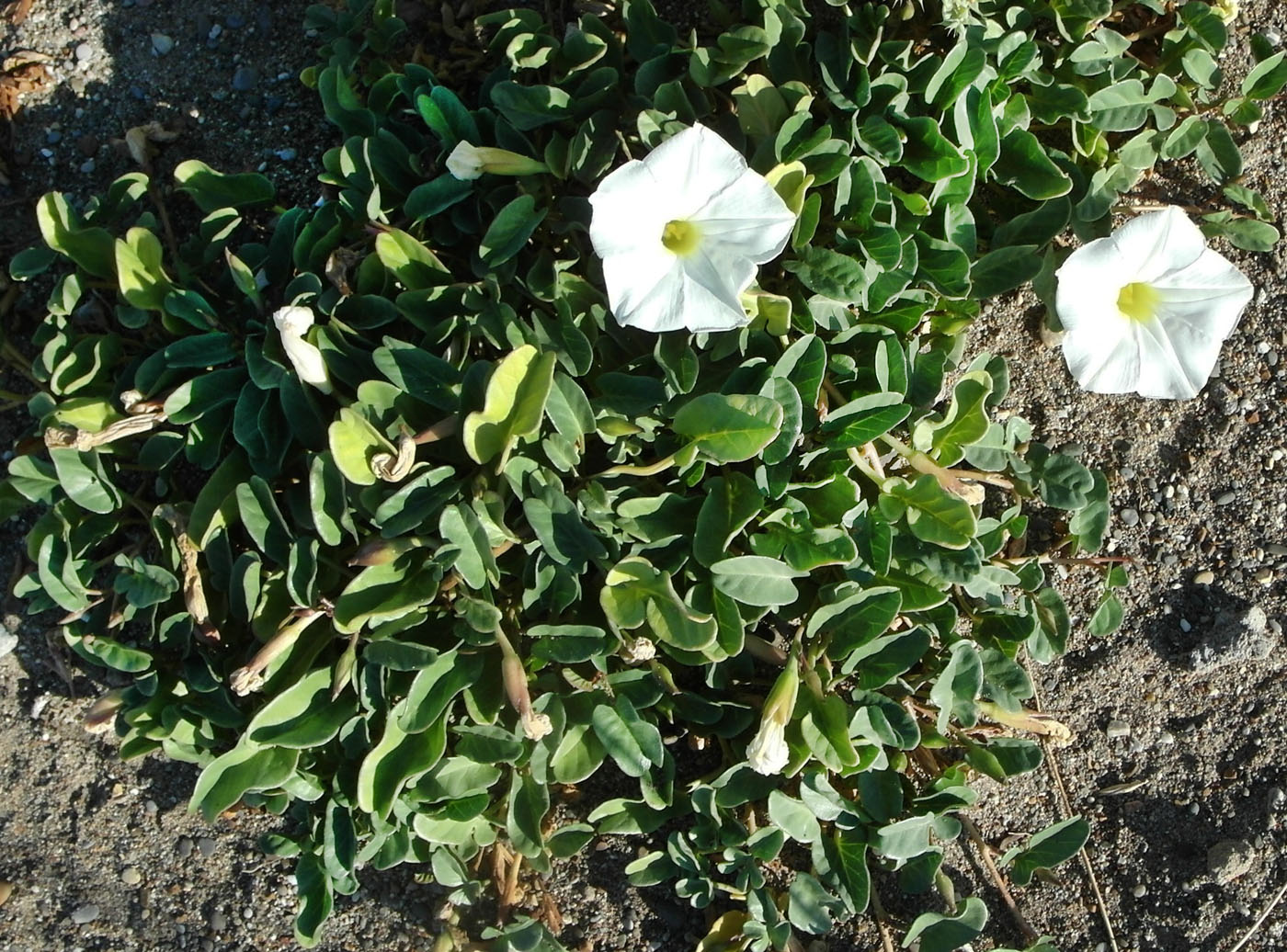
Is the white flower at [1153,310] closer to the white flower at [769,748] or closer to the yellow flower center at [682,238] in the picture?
the yellow flower center at [682,238]

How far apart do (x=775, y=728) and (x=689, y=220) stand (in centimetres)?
90

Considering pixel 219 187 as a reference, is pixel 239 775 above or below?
below

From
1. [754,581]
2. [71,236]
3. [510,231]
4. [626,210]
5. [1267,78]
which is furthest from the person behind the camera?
[1267,78]

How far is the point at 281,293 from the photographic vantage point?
7.43ft

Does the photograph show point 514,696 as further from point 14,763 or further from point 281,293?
point 14,763

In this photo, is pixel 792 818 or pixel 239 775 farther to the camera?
pixel 792 818

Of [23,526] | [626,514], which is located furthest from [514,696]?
[23,526]

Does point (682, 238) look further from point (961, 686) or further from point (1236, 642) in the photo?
point (1236, 642)

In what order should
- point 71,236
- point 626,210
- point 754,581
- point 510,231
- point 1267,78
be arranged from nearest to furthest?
point 626,210 < point 754,581 < point 510,231 < point 71,236 < point 1267,78

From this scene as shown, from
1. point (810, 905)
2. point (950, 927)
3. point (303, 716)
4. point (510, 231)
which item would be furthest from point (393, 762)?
point (950, 927)

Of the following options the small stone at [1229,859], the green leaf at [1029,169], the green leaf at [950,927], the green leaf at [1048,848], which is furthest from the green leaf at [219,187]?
the small stone at [1229,859]

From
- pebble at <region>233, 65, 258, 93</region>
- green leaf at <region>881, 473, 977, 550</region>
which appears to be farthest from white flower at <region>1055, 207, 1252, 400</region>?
pebble at <region>233, 65, 258, 93</region>

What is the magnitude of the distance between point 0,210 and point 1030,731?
2.43m

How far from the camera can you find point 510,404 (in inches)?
78.5
